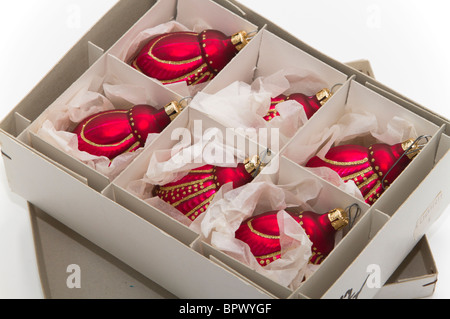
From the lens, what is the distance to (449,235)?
3197mm

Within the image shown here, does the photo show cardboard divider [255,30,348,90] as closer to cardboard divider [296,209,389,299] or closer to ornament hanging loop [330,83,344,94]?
ornament hanging loop [330,83,344,94]

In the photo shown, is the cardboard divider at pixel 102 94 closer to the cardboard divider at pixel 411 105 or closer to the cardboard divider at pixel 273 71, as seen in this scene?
the cardboard divider at pixel 273 71

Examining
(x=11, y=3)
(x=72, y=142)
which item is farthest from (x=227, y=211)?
(x=11, y=3)

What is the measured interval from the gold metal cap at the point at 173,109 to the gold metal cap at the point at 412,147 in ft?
1.84

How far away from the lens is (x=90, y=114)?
3.04m

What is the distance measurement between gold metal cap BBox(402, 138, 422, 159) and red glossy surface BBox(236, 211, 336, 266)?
0.91 feet

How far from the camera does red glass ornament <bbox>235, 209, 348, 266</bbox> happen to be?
280cm

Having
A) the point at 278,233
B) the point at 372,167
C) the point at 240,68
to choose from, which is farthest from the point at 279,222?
the point at 240,68

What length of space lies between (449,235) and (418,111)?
0.40 meters

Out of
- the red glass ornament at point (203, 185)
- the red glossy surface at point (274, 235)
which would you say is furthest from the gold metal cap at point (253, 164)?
the red glossy surface at point (274, 235)

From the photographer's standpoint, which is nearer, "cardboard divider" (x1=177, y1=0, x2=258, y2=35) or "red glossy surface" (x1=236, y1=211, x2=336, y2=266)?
"red glossy surface" (x1=236, y1=211, x2=336, y2=266)

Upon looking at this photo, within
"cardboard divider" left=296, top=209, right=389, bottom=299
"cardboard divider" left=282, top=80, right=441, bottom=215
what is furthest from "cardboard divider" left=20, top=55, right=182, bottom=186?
"cardboard divider" left=296, top=209, right=389, bottom=299

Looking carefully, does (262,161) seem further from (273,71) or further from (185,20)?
(185,20)
